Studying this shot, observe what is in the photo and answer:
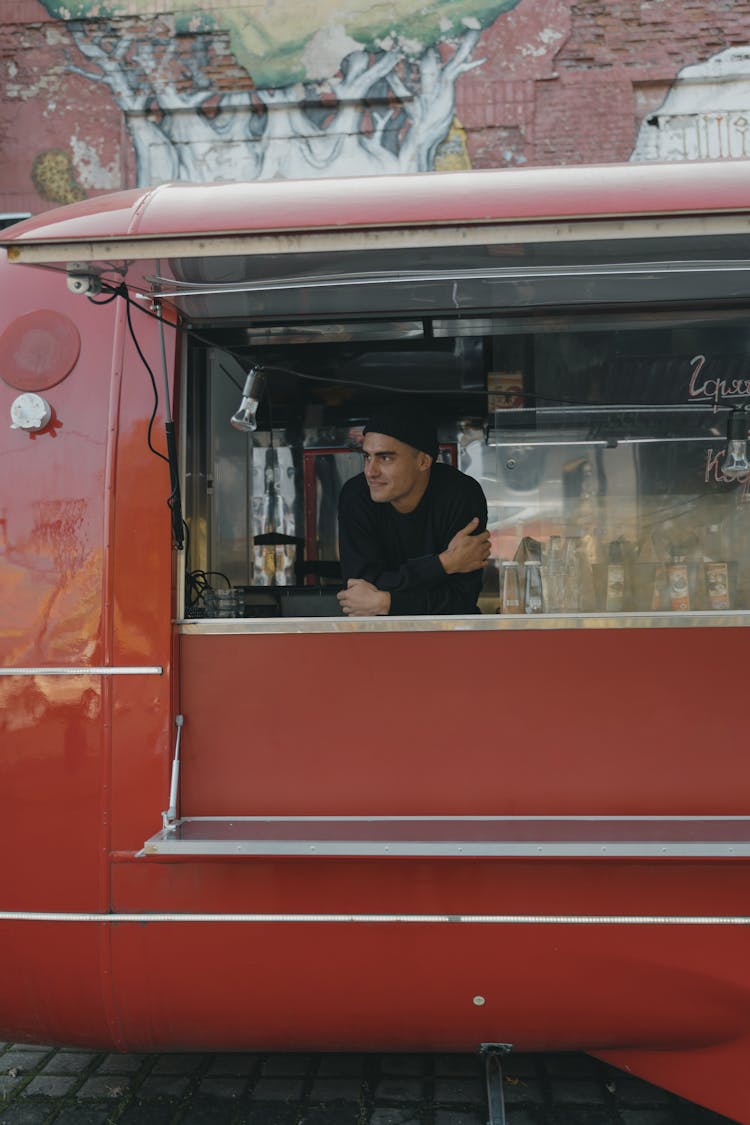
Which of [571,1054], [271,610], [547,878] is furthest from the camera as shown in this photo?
[271,610]

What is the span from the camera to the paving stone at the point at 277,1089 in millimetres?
3074

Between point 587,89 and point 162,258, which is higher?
point 587,89

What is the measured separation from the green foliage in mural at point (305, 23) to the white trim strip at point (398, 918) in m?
8.15

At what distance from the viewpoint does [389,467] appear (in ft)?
11.5

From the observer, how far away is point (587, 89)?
8.46 meters

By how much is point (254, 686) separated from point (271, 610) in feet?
4.10

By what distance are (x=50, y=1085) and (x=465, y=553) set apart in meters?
2.39

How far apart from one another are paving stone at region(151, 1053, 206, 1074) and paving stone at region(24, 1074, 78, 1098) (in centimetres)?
29

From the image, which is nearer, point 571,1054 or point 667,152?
point 571,1054

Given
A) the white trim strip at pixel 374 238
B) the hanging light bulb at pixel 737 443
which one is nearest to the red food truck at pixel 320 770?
the white trim strip at pixel 374 238

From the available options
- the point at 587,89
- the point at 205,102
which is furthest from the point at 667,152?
the point at 205,102

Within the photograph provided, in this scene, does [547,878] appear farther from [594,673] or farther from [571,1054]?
[571,1054]

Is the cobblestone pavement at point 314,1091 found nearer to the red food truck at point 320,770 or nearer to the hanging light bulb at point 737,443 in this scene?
the red food truck at point 320,770

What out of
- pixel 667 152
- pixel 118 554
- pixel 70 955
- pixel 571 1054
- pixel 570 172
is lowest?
pixel 571 1054
